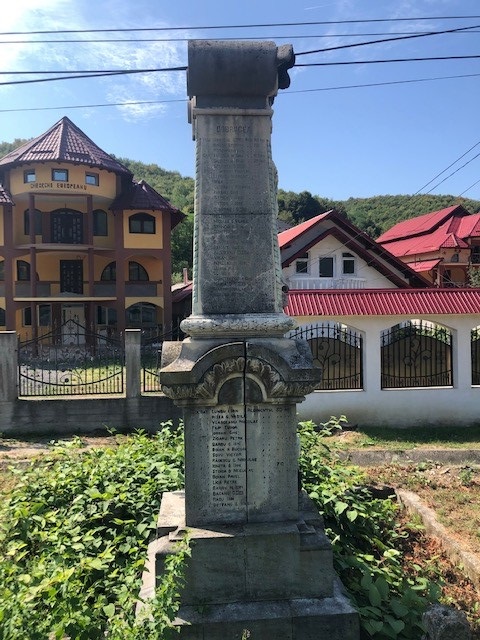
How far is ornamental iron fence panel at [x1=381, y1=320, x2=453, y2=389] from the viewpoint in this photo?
11883 mm

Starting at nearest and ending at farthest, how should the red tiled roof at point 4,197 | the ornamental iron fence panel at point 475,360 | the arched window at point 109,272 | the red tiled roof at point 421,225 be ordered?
the ornamental iron fence panel at point 475,360
the red tiled roof at point 4,197
the arched window at point 109,272
the red tiled roof at point 421,225

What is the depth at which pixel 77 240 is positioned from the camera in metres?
26.2

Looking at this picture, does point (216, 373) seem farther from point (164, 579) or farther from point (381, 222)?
point (381, 222)

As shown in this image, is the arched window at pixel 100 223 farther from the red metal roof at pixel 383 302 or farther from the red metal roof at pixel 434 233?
the red metal roof at pixel 434 233

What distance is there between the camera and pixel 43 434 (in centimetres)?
1058

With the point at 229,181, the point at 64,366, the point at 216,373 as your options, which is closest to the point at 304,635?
the point at 216,373

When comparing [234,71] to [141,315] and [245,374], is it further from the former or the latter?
[141,315]

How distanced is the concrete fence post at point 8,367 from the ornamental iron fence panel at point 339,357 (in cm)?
605

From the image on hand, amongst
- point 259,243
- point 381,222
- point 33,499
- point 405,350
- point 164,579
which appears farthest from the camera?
point 381,222

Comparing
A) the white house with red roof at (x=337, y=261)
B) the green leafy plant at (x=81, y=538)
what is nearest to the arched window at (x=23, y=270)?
the white house with red roof at (x=337, y=261)

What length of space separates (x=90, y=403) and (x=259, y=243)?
7.77 meters

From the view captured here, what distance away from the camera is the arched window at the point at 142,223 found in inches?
1032

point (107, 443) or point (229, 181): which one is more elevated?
point (229, 181)

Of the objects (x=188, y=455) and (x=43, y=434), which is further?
(x=43, y=434)
